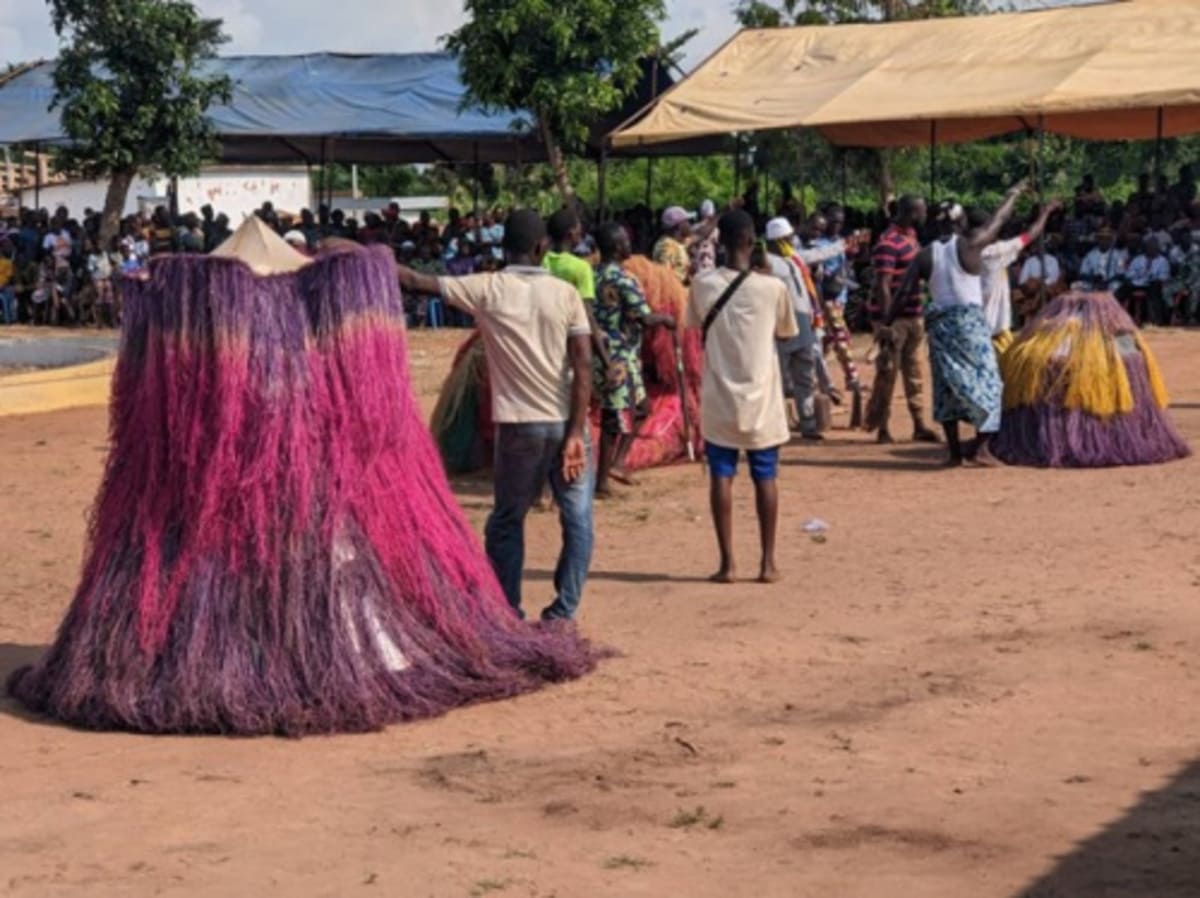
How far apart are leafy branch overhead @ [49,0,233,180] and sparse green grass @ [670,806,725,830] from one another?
930 inches

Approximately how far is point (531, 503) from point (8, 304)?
22.6 m

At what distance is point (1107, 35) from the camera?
23.1m

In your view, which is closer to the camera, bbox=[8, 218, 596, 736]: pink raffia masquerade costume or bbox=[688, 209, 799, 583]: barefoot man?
bbox=[8, 218, 596, 736]: pink raffia masquerade costume

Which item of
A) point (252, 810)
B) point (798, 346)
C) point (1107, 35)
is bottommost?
point (252, 810)

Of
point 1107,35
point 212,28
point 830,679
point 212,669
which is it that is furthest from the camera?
point 212,28

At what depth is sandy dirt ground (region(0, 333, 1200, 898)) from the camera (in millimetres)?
5625

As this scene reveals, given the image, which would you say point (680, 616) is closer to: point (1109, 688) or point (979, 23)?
point (1109, 688)

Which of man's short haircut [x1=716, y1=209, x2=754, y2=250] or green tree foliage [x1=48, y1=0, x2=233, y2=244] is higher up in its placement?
green tree foliage [x1=48, y1=0, x2=233, y2=244]

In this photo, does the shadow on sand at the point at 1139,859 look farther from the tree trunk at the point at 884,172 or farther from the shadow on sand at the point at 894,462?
the tree trunk at the point at 884,172

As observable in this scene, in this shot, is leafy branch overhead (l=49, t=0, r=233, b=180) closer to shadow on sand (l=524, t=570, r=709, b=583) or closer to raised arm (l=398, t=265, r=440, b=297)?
shadow on sand (l=524, t=570, r=709, b=583)

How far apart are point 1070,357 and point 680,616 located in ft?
15.6

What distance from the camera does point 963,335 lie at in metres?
12.8

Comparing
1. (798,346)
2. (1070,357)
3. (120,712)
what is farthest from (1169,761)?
(798,346)

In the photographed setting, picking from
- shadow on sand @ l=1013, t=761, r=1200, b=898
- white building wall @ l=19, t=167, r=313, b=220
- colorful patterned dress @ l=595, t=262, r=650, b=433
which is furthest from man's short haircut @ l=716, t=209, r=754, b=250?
white building wall @ l=19, t=167, r=313, b=220
